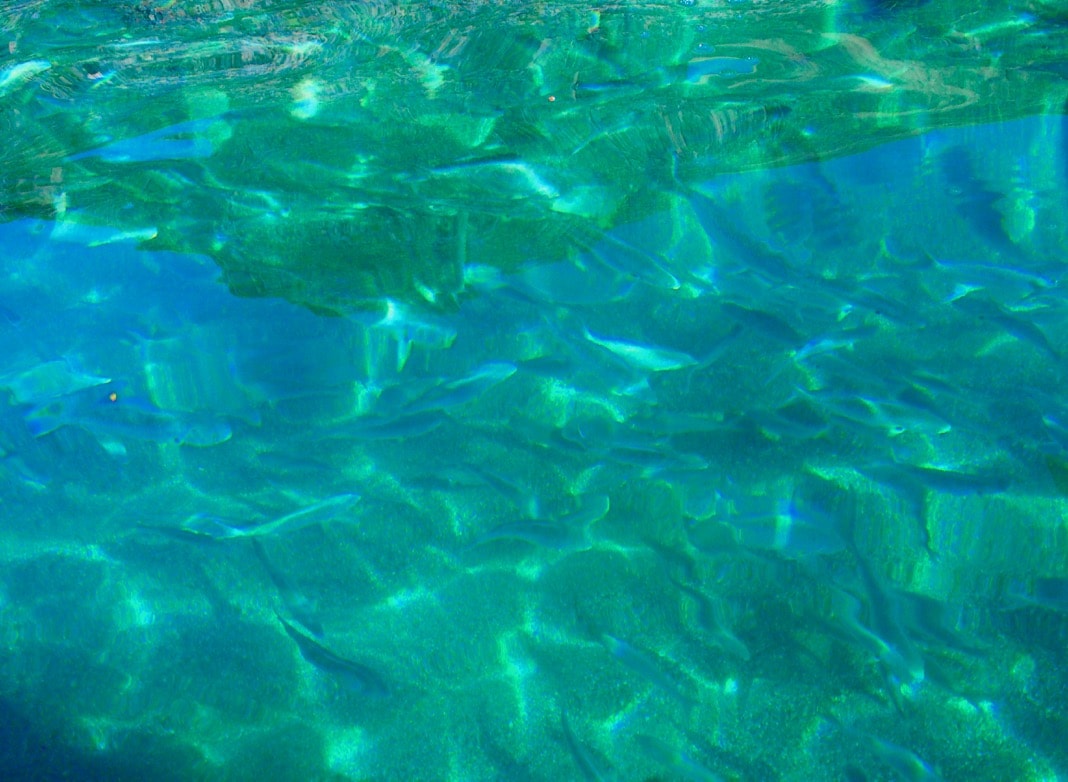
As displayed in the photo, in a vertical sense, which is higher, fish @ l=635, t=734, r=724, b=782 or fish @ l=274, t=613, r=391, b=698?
fish @ l=274, t=613, r=391, b=698

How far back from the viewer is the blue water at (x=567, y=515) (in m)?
3.12

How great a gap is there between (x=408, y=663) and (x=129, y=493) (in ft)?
7.19

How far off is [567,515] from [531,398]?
0.93m

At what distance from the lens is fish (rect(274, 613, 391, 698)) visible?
3.30 m

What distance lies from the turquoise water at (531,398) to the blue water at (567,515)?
0.07 feet

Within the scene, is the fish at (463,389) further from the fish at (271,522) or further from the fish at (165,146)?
the fish at (165,146)

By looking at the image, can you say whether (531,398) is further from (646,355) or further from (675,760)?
(675,760)

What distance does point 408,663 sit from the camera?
3.40 metres

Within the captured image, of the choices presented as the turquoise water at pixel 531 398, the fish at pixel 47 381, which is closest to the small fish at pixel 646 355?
the turquoise water at pixel 531 398

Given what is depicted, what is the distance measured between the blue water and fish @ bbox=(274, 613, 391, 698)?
15 mm

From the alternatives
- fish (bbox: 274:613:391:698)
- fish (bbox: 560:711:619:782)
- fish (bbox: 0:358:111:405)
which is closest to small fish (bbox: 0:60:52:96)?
fish (bbox: 0:358:111:405)

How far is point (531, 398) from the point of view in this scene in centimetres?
437

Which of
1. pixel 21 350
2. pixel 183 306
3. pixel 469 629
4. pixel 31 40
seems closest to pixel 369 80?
pixel 183 306

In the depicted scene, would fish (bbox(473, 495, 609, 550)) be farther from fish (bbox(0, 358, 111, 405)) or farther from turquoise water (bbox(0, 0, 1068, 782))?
fish (bbox(0, 358, 111, 405))
